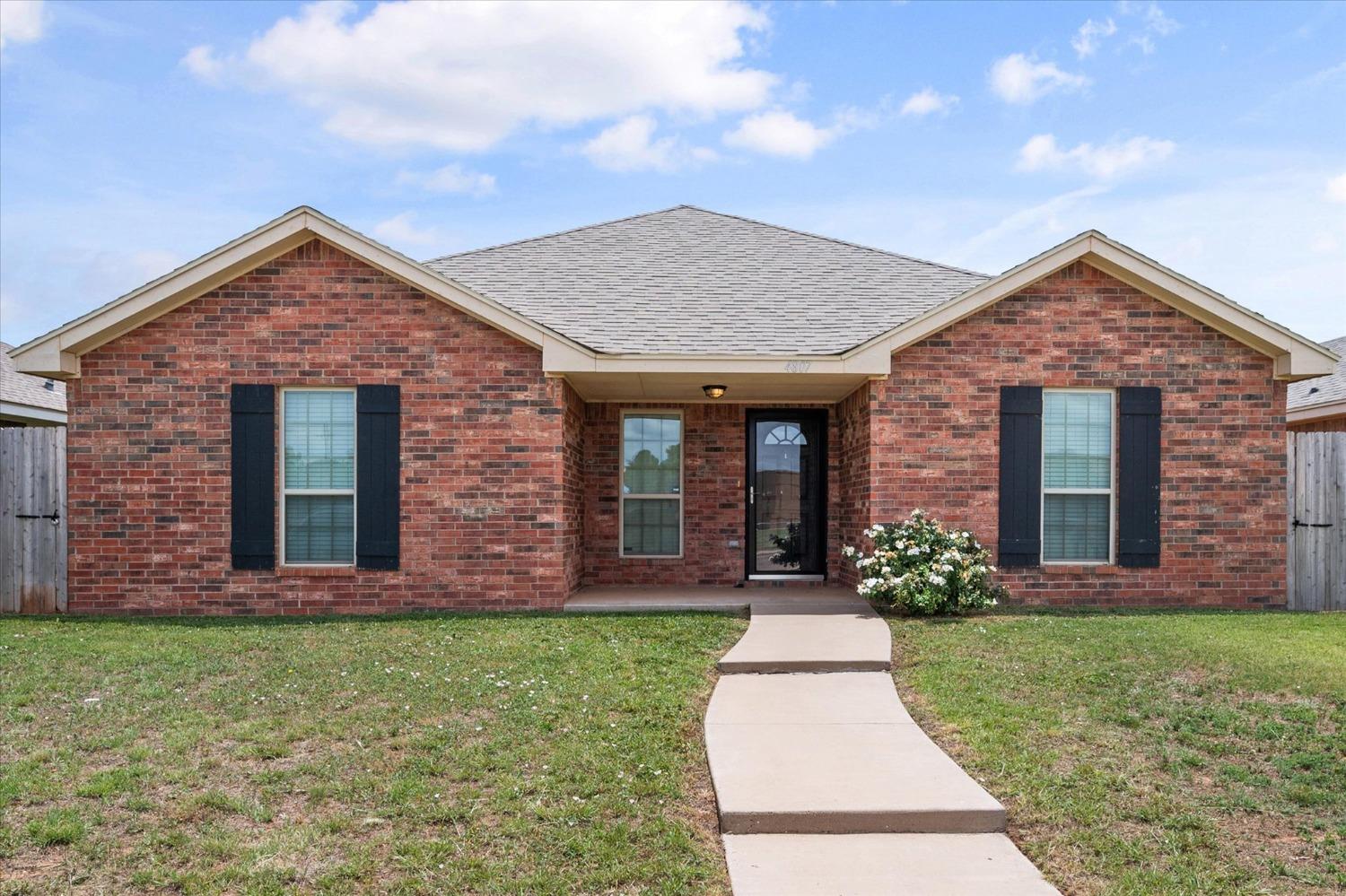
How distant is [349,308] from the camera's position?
30.1 feet

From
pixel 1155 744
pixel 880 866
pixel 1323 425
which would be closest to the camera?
pixel 880 866

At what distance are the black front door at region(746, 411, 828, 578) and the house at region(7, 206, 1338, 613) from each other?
149 centimetres

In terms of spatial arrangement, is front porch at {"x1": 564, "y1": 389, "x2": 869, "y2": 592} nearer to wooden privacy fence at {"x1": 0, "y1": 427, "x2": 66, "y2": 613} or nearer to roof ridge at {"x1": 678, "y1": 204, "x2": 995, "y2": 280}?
roof ridge at {"x1": 678, "y1": 204, "x2": 995, "y2": 280}

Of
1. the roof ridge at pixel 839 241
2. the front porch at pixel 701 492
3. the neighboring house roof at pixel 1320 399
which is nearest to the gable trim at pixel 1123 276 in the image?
the front porch at pixel 701 492

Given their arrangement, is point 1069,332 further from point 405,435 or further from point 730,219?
point 405,435

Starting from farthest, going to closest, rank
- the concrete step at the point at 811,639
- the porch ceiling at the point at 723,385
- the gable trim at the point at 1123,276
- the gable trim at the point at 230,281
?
the porch ceiling at the point at 723,385
the gable trim at the point at 1123,276
the gable trim at the point at 230,281
the concrete step at the point at 811,639

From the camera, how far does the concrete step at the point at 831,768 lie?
3.85 meters

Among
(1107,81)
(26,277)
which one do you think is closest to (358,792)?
(1107,81)

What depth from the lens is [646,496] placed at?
37.6 ft

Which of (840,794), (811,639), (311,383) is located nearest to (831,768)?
(840,794)

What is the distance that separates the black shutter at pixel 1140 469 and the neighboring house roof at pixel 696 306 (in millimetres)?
1133

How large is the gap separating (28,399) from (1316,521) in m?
19.8

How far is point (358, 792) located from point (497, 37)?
9965 millimetres

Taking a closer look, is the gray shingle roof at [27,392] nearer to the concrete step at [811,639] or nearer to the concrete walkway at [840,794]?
the concrete step at [811,639]
